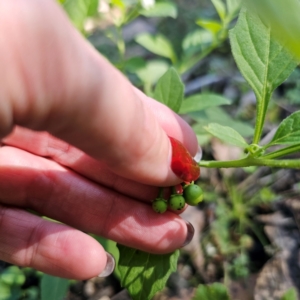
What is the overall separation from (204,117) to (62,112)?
1.18 m

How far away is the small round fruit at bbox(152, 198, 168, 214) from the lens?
3.90 ft

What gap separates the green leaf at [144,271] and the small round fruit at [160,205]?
18cm

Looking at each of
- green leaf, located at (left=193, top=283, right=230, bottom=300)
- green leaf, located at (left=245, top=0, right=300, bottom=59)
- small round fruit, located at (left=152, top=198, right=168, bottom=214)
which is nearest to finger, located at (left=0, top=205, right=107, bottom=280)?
small round fruit, located at (left=152, top=198, right=168, bottom=214)

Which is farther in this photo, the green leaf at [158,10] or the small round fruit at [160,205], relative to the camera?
the green leaf at [158,10]

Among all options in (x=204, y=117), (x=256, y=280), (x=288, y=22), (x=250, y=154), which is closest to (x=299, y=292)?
(x=256, y=280)

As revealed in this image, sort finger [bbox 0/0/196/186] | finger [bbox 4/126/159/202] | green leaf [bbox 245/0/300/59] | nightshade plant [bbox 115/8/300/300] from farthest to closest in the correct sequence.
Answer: finger [bbox 4/126/159/202] < nightshade plant [bbox 115/8/300/300] < finger [bbox 0/0/196/186] < green leaf [bbox 245/0/300/59]

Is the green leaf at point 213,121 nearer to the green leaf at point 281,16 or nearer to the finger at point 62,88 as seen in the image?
the finger at point 62,88

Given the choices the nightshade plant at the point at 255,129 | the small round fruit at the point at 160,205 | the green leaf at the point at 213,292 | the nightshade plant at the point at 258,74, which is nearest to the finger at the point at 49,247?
the nightshade plant at the point at 255,129

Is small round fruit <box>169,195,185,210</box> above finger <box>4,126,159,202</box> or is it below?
above

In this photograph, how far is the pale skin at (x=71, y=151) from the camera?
0.67 m

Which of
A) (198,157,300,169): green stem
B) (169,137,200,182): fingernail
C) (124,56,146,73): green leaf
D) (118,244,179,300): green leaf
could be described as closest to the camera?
(198,157,300,169): green stem

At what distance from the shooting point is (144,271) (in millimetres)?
1235

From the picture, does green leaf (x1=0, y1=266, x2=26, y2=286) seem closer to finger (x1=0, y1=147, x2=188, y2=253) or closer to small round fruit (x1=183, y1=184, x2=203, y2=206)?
finger (x1=0, y1=147, x2=188, y2=253)

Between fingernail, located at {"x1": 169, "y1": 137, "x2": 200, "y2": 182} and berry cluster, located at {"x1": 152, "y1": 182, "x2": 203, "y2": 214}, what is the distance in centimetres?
3
